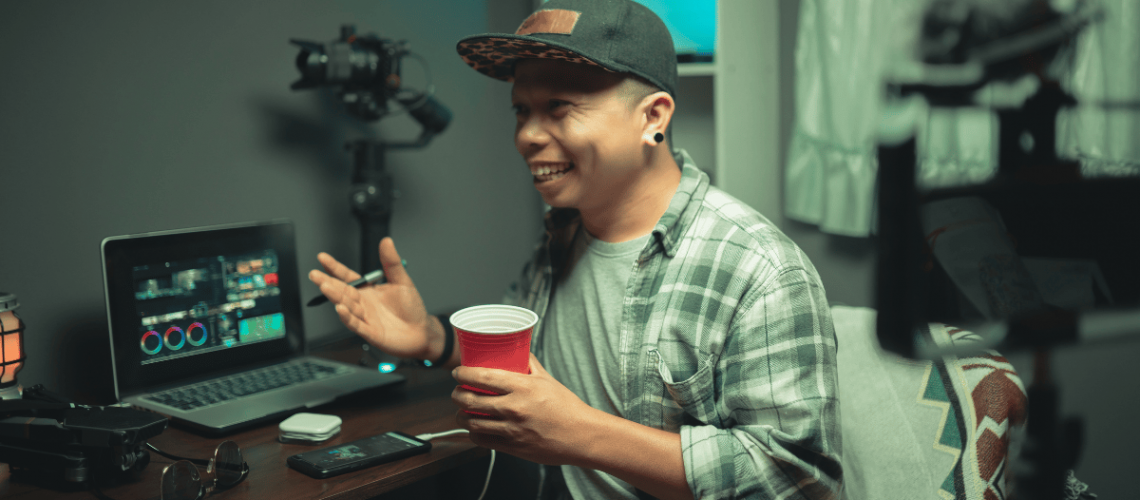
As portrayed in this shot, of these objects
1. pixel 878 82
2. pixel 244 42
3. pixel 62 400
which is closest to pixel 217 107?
pixel 244 42

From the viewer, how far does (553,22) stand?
1120mm

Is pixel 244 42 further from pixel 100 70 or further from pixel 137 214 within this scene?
pixel 137 214

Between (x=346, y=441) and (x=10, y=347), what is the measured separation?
536mm

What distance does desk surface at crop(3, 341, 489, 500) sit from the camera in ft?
3.07

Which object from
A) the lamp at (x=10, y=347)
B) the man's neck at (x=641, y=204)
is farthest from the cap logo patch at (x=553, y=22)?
the lamp at (x=10, y=347)

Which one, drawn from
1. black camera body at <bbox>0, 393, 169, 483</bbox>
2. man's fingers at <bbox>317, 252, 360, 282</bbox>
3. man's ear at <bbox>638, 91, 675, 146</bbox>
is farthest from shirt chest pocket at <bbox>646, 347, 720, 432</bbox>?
black camera body at <bbox>0, 393, 169, 483</bbox>

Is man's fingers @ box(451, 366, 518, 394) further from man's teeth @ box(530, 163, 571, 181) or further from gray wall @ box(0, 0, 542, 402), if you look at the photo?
gray wall @ box(0, 0, 542, 402)

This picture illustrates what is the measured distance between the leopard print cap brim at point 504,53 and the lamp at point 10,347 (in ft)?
2.66

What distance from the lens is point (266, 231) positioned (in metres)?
1.42

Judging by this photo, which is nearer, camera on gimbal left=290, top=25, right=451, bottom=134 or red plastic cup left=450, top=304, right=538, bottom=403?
red plastic cup left=450, top=304, right=538, bottom=403

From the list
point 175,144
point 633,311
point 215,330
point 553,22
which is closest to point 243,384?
point 215,330

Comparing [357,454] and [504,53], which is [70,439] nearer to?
[357,454]

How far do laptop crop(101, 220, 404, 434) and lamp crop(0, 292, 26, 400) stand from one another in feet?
0.42

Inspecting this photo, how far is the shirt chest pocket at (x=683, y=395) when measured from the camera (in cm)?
104
